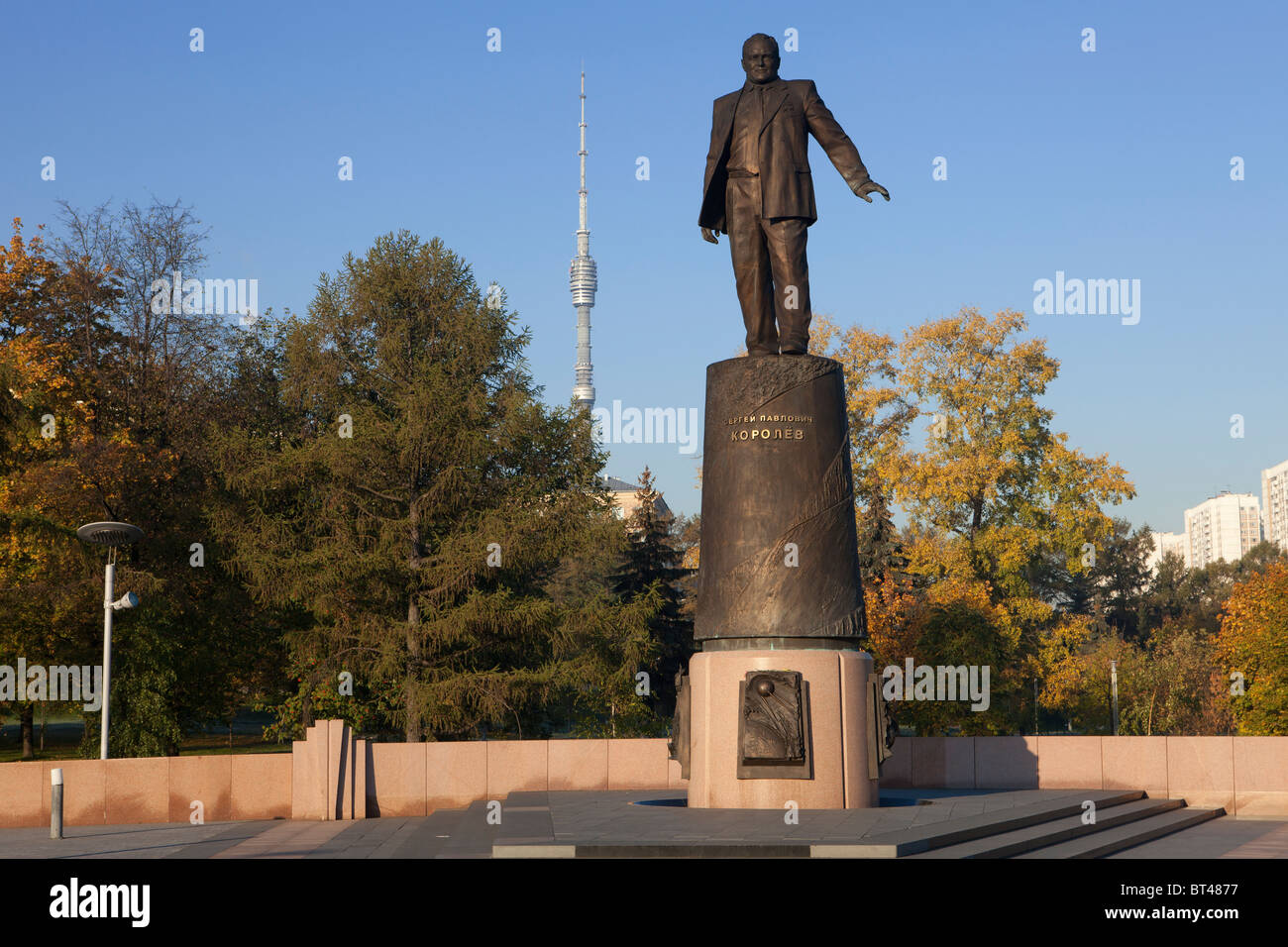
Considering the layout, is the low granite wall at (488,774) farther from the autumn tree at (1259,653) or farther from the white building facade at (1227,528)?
the white building facade at (1227,528)

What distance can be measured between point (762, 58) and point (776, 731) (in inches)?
317

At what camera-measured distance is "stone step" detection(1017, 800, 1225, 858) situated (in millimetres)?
13242

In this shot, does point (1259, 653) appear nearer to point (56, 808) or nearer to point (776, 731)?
point (776, 731)

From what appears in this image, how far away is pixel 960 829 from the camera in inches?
489

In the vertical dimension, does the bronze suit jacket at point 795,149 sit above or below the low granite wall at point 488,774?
above

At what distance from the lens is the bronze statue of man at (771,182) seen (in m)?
16.1

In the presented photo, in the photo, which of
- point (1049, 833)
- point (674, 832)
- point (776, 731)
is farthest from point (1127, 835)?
point (674, 832)

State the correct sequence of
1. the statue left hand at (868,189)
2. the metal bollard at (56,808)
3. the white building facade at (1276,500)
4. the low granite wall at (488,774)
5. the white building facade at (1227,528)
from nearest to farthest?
the statue left hand at (868,189)
the metal bollard at (56,808)
the low granite wall at (488,774)
the white building facade at (1276,500)
the white building facade at (1227,528)

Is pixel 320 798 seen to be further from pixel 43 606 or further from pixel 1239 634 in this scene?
pixel 1239 634

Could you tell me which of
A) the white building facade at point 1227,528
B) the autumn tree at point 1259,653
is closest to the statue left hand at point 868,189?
the autumn tree at point 1259,653

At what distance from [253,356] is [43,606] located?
37.1 ft

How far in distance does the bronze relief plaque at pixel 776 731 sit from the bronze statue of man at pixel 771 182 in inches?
165

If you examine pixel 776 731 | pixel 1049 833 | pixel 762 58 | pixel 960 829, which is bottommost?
pixel 1049 833
